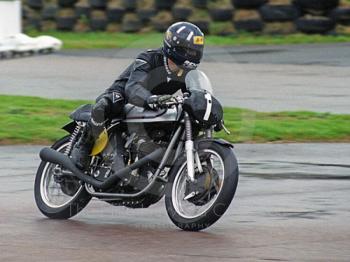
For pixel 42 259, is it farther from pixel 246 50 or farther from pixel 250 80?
pixel 246 50

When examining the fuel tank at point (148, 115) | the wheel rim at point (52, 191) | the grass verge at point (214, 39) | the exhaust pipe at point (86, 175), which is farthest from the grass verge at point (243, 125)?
the grass verge at point (214, 39)

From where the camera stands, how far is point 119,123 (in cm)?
893

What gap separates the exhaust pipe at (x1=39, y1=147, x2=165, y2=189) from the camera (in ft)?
28.1

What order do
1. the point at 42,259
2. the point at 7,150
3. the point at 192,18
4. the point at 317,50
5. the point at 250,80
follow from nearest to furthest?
the point at 42,259 → the point at 7,150 → the point at 250,80 → the point at 317,50 → the point at 192,18

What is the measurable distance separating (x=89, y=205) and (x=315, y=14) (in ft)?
52.5

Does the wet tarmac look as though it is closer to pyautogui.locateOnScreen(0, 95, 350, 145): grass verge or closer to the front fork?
the front fork

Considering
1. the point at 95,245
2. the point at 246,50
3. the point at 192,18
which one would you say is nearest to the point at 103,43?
the point at 192,18

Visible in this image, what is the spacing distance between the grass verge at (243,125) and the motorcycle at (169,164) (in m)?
3.73

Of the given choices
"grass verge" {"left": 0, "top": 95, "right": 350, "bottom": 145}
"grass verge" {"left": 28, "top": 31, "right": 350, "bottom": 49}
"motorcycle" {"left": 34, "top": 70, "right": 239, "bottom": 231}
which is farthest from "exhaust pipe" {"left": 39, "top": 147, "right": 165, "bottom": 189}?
"grass verge" {"left": 28, "top": 31, "right": 350, "bottom": 49}

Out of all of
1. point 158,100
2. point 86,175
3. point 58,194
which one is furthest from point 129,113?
point 58,194

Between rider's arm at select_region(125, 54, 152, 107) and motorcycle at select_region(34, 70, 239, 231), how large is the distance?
108mm

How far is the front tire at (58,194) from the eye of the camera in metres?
9.14

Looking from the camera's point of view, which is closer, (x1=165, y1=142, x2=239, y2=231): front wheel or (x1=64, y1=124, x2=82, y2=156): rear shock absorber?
(x1=165, y1=142, x2=239, y2=231): front wheel

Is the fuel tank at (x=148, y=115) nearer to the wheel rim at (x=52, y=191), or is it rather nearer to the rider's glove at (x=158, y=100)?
the rider's glove at (x=158, y=100)
